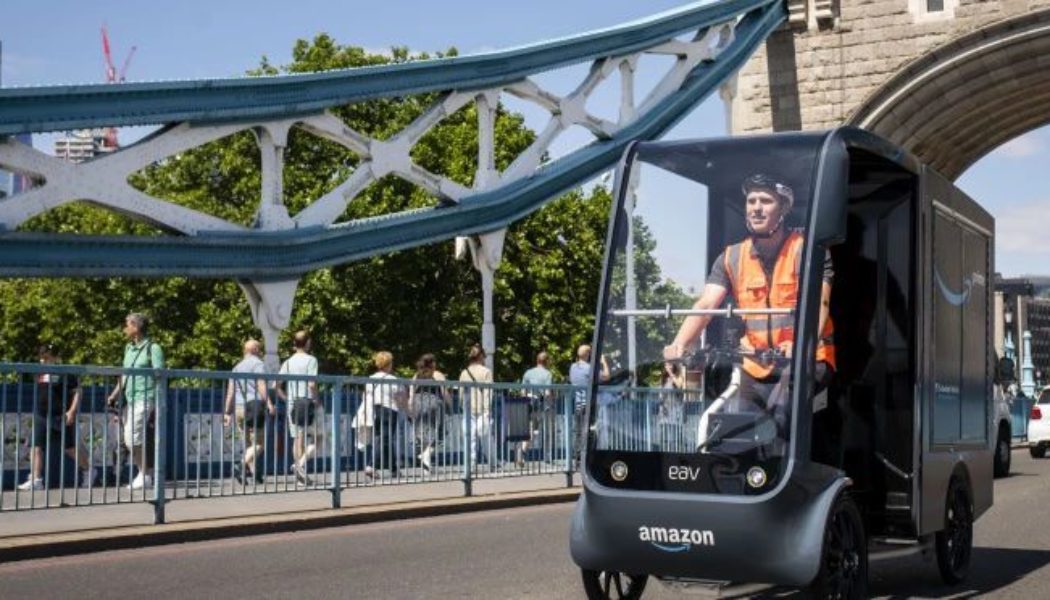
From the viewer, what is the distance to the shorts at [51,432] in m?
10.5

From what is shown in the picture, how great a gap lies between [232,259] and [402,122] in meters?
22.8

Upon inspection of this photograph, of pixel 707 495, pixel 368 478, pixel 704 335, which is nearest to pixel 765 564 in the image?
pixel 707 495

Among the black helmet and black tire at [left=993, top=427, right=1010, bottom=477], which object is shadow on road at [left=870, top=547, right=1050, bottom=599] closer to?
the black helmet

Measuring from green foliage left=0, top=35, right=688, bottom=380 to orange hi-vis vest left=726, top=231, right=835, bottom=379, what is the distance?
36.0 meters


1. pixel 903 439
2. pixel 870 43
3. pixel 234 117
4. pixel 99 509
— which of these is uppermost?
pixel 870 43

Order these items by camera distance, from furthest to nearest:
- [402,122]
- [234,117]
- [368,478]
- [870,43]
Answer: [402,122] < [870,43] < [234,117] < [368,478]

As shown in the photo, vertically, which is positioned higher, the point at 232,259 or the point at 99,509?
the point at 232,259

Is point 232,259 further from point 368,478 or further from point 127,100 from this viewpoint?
point 368,478

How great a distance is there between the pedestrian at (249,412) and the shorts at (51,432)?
158 centimetres

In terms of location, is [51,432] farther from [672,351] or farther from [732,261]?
[732,261]

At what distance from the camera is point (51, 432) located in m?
10.6

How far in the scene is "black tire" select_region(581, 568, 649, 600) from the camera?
23.1ft

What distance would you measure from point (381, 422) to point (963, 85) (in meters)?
20.7

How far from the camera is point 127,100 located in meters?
20.6
